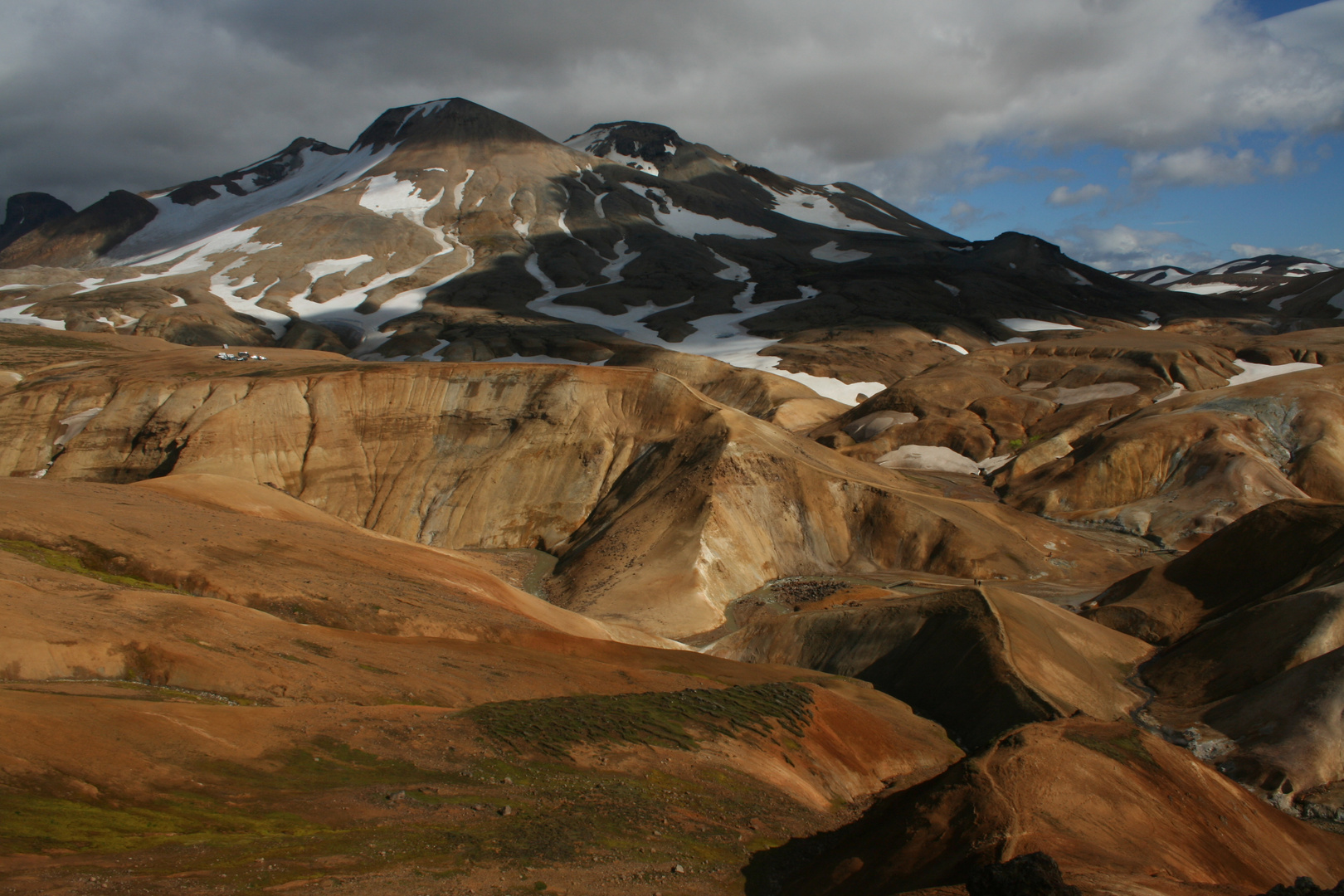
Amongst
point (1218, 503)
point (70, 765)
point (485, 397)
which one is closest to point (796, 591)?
point (485, 397)

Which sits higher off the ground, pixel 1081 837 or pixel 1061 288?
pixel 1061 288

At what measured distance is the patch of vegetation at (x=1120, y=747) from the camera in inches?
636

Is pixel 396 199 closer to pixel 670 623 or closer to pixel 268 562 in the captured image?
pixel 670 623

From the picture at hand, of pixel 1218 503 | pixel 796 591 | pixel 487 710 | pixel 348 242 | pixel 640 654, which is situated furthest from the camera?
pixel 348 242

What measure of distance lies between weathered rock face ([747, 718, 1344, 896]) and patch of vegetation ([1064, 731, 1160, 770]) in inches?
0.8

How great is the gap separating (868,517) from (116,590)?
35.6 metres

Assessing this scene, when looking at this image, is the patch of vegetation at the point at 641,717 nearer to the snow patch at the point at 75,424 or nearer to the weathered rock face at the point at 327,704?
the weathered rock face at the point at 327,704

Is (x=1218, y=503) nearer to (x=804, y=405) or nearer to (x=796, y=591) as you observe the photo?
(x=796, y=591)

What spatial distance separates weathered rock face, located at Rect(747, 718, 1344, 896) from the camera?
12.4 m

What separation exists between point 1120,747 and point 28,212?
236689 millimetres

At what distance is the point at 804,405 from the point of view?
89.0m

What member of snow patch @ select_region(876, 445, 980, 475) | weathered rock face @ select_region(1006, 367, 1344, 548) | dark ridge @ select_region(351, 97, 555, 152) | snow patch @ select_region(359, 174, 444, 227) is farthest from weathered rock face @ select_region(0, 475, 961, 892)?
dark ridge @ select_region(351, 97, 555, 152)

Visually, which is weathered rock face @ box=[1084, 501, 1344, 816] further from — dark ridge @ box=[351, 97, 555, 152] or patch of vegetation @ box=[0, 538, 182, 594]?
dark ridge @ box=[351, 97, 555, 152]

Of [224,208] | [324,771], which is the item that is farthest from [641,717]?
[224,208]
